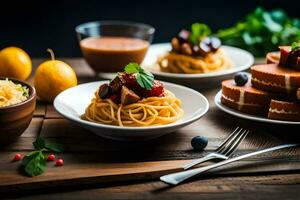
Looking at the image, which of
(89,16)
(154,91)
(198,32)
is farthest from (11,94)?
(89,16)

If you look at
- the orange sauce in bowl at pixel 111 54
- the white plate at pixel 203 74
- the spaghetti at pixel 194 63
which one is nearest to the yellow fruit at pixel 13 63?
the orange sauce in bowl at pixel 111 54

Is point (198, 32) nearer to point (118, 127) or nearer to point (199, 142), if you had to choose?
point (199, 142)

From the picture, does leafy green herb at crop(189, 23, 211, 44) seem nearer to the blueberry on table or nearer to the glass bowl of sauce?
the glass bowl of sauce

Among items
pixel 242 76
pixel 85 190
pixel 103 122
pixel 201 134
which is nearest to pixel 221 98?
pixel 242 76

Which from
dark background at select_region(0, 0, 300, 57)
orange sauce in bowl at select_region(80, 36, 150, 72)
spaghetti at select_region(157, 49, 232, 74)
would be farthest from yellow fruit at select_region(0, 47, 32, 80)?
dark background at select_region(0, 0, 300, 57)

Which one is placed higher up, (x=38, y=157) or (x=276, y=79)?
(x=276, y=79)
